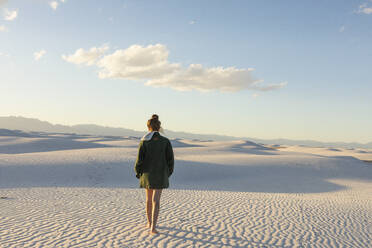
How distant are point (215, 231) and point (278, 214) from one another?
331 centimetres

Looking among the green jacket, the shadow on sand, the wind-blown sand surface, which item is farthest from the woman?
the shadow on sand

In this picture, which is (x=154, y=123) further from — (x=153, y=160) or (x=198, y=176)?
(x=198, y=176)

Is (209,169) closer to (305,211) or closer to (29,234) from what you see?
(305,211)

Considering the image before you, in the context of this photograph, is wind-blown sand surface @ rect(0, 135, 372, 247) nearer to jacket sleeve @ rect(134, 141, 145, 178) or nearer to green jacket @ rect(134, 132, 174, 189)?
green jacket @ rect(134, 132, 174, 189)

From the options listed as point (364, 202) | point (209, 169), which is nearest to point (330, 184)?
point (364, 202)

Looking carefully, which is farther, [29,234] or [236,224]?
[236,224]

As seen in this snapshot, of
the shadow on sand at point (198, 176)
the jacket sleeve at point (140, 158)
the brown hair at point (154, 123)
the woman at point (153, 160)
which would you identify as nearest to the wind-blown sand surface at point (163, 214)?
the shadow on sand at point (198, 176)

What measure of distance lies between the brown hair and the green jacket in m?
0.12

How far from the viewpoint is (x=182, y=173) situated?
20.4 metres

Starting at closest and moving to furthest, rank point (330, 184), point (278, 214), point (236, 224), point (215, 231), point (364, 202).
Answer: point (215, 231)
point (236, 224)
point (278, 214)
point (364, 202)
point (330, 184)

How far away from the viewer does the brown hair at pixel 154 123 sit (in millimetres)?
6383

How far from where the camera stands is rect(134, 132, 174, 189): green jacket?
6.36 meters

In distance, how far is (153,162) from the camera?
21.1ft

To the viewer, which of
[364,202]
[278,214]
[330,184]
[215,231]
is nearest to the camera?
[215,231]
